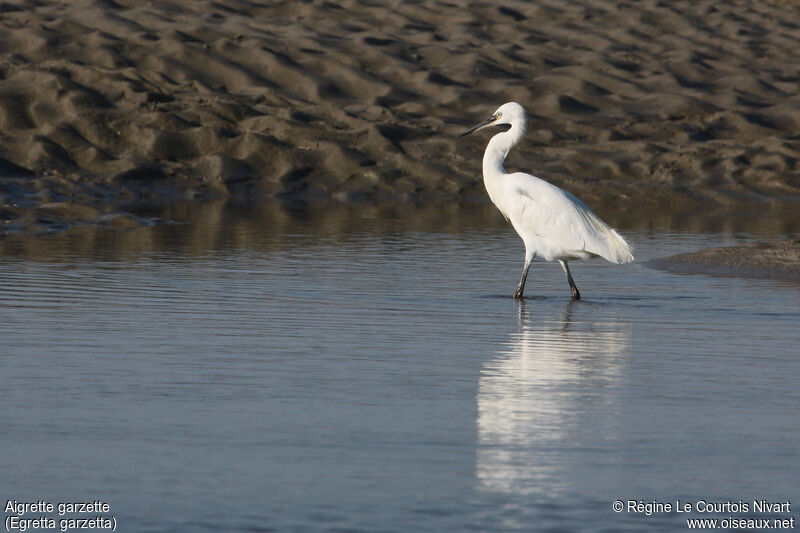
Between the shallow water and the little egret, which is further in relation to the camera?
the little egret

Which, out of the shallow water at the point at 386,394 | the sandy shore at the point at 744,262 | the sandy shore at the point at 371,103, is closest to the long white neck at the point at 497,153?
the shallow water at the point at 386,394

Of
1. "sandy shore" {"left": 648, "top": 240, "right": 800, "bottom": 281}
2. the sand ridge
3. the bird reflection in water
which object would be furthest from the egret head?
the sand ridge

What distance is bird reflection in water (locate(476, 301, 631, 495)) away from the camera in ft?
18.9

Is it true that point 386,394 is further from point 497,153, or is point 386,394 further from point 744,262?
point 744,262

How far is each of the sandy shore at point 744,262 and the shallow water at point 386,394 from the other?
534 millimetres

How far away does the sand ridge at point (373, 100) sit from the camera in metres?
22.3

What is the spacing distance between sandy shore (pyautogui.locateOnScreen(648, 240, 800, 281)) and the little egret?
168cm

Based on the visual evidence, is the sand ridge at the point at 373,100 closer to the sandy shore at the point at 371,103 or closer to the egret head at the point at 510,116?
the sandy shore at the point at 371,103

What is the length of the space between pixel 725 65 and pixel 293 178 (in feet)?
37.1

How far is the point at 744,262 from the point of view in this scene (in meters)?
13.6

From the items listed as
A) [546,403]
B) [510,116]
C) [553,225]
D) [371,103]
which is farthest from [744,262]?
[371,103]

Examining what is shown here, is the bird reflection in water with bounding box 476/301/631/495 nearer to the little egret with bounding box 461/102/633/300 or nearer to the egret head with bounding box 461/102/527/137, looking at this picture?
the little egret with bounding box 461/102/633/300

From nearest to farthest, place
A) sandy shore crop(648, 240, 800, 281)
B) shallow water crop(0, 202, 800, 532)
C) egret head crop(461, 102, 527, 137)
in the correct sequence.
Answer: shallow water crop(0, 202, 800, 532) → egret head crop(461, 102, 527, 137) → sandy shore crop(648, 240, 800, 281)

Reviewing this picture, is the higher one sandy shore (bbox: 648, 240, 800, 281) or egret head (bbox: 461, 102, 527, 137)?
egret head (bbox: 461, 102, 527, 137)
